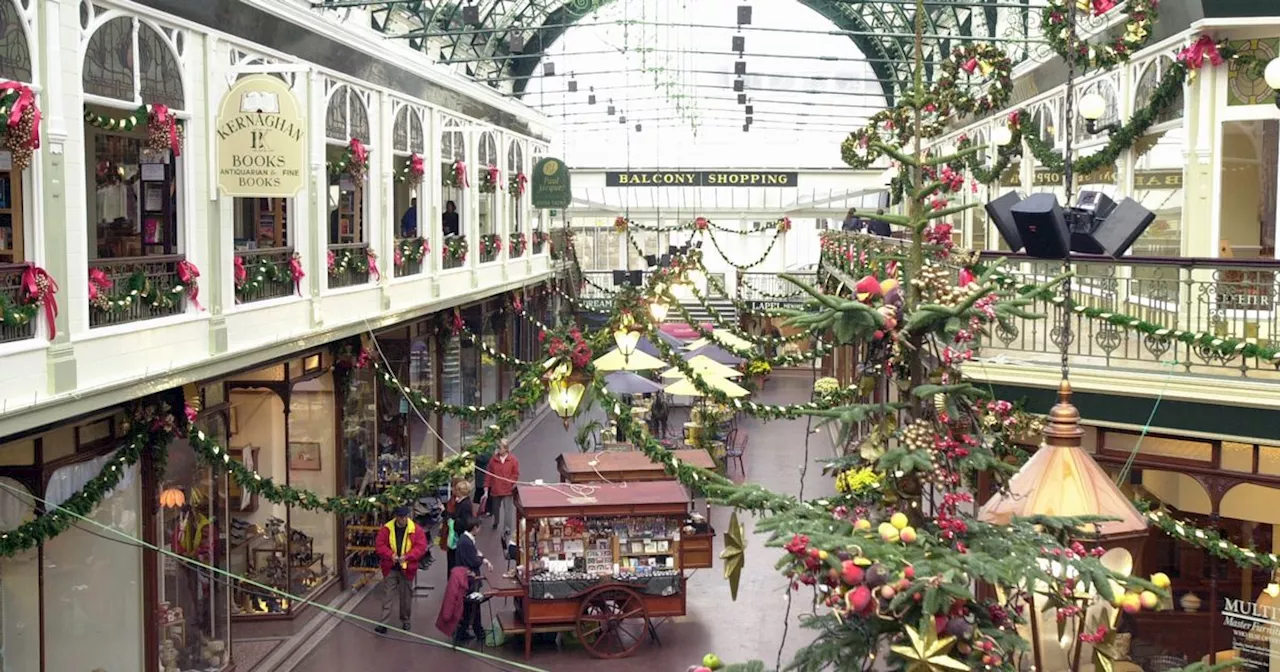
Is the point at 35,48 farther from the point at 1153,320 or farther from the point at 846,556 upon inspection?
the point at 1153,320

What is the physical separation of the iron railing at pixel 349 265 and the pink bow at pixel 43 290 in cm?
669

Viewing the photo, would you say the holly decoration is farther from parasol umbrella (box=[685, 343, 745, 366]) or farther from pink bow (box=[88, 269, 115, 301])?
parasol umbrella (box=[685, 343, 745, 366])

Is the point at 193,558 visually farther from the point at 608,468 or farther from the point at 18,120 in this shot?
the point at 608,468

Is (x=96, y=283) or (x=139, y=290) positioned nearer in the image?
(x=96, y=283)

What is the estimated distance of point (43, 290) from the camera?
32.3 feet

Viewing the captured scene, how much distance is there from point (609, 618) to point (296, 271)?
485 cm

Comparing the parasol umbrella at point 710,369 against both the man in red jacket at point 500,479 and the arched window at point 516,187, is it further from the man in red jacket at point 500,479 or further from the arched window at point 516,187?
the man in red jacket at point 500,479

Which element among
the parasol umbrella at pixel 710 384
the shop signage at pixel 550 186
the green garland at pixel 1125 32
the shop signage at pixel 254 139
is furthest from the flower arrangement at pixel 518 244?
the shop signage at pixel 254 139

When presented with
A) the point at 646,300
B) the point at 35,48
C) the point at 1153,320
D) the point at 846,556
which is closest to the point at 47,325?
the point at 35,48

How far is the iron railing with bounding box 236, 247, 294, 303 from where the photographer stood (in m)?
13.9

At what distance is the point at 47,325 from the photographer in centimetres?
997

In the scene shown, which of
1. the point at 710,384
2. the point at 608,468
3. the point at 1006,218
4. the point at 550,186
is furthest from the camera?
the point at 550,186

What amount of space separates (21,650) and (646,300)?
51.1ft

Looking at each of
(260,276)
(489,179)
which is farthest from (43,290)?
(489,179)
